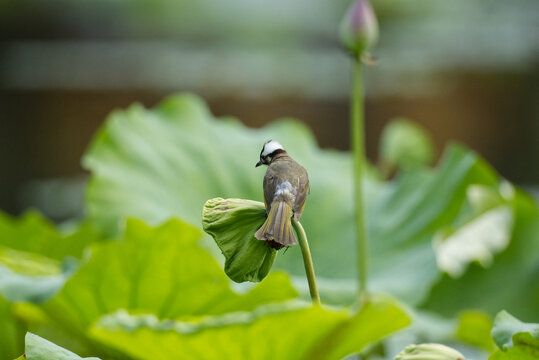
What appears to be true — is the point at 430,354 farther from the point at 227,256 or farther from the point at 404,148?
the point at 404,148

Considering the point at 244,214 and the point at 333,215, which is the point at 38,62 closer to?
the point at 333,215

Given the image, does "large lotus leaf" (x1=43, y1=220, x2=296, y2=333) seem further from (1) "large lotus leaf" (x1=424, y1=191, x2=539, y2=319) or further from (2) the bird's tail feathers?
(1) "large lotus leaf" (x1=424, y1=191, x2=539, y2=319)

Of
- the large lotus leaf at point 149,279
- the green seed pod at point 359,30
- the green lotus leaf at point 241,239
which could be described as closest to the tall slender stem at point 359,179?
the green seed pod at point 359,30

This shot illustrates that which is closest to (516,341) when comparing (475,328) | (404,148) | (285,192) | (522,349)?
(522,349)

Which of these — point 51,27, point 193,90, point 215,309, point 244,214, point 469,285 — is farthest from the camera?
point 51,27

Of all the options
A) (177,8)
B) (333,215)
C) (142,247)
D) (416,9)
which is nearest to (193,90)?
(177,8)

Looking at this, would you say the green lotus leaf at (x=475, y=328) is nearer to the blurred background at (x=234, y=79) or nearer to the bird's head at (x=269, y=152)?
the bird's head at (x=269, y=152)
